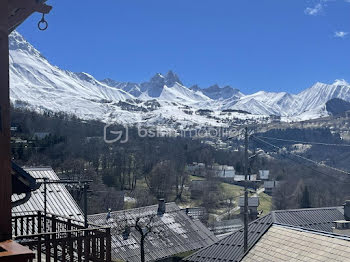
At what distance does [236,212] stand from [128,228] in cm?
4633

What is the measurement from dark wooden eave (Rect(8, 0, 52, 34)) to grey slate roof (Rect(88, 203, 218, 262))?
101ft

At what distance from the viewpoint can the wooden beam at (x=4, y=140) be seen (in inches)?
148

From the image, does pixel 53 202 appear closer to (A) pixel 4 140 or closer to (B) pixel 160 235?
(A) pixel 4 140

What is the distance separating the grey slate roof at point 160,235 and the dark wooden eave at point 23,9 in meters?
30.7

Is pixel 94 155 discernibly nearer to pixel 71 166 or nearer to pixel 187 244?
pixel 71 166

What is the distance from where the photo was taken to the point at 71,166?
7581cm

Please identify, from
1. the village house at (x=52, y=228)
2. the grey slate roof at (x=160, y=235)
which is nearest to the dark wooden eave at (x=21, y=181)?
the village house at (x=52, y=228)

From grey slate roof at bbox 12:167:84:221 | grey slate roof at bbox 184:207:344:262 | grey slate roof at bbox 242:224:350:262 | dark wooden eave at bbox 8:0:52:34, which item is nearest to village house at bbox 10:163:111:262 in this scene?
grey slate roof at bbox 12:167:84:221

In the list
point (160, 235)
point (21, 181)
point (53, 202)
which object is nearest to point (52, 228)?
point (21, 181)

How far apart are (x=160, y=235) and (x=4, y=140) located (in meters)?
34.9

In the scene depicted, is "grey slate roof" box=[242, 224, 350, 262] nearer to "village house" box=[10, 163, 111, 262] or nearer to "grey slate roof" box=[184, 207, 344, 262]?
"grey slate roof" box=[184, 207, 344, 262]

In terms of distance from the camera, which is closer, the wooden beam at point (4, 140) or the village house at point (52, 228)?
the wooden beam at point (4, 140)

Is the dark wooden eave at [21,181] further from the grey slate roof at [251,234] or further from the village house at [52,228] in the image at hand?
the grey slate roof at [251,234]

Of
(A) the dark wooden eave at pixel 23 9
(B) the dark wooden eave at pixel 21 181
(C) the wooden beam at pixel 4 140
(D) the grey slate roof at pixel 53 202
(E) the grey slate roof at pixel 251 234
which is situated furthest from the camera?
(E) the grey slate roof at pixel 251 234
